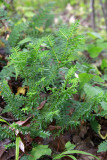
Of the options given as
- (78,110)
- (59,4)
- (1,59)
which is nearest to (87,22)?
(59,4)

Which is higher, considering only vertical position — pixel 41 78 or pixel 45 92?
pixel 41 78

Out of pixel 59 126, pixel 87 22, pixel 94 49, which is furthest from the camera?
pixel 87 22

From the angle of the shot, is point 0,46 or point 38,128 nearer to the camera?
point 38,128

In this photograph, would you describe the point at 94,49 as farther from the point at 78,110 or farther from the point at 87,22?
the point at 87,22

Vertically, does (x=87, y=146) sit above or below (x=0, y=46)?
below

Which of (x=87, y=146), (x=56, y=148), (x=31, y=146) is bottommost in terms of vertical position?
(x=87, y=146)

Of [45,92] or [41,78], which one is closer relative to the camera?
[41,78]

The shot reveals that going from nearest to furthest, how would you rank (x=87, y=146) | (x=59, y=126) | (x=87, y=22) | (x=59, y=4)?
(x=59, y=126)
(x=87, y=146)
(x=87, y=22)
(x=59, y=4)

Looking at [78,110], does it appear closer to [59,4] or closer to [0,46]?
[0,46]

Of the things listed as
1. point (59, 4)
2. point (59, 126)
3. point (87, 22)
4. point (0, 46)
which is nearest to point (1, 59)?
point (0, 46)
